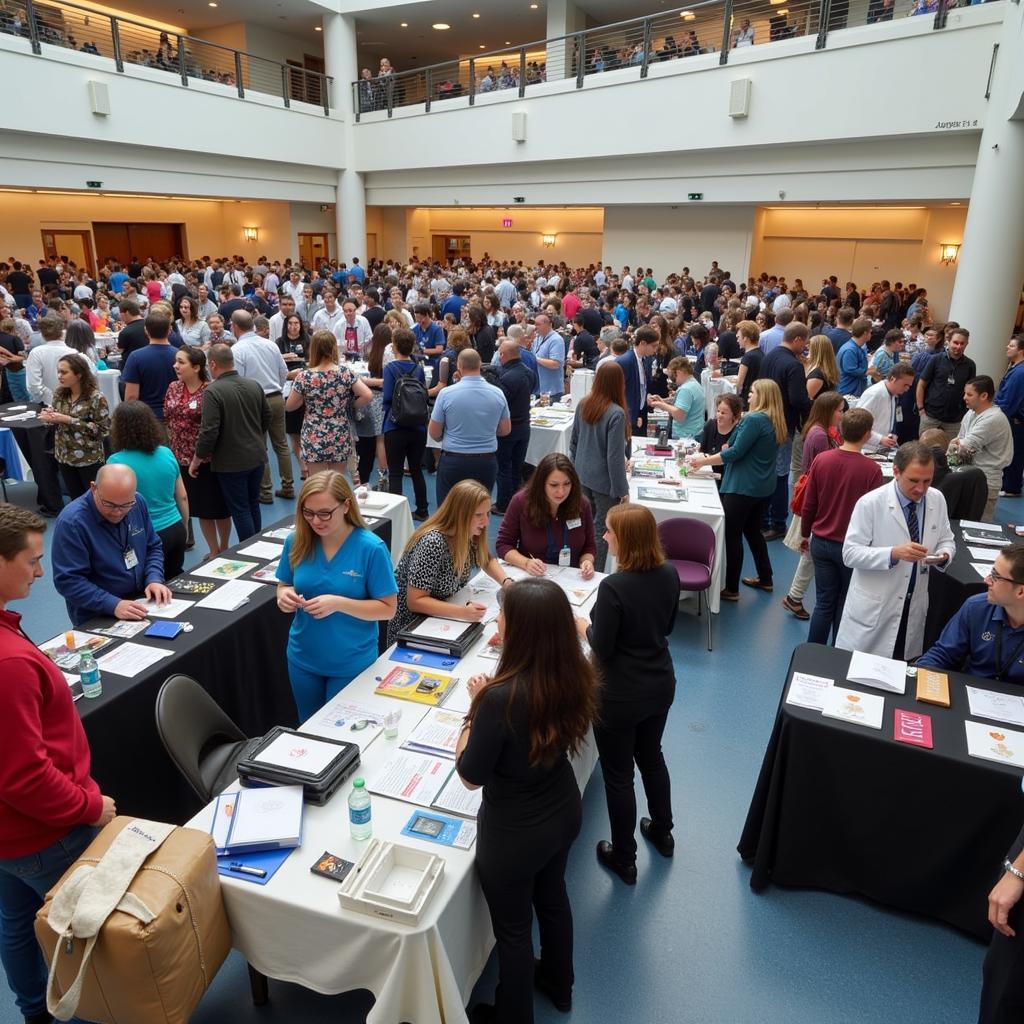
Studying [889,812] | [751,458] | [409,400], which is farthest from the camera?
[409,400]

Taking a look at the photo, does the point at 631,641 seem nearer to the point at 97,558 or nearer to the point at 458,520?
the point at 458,520

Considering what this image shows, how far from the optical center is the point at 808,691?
115 inches

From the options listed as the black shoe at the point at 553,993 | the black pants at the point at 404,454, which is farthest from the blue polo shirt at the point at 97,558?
the black pants at the point at 404,454

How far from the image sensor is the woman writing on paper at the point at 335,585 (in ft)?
9.38

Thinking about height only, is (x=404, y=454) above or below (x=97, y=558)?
below

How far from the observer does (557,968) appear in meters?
2.38

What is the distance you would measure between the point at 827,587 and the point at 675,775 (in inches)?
57.0

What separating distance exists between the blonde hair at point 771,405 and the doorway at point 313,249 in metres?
17.5

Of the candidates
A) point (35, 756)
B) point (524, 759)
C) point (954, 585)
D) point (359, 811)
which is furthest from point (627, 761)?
point (954, 585)

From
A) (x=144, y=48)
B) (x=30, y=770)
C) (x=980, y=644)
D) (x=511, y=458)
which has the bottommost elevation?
(x=511, y=458)

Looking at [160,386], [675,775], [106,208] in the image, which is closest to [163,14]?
[106,208]

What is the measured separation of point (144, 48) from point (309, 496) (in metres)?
17.8

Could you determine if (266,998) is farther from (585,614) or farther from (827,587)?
(827,587)

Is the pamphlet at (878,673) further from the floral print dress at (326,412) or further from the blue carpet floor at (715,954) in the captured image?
the floral print dress at (326,412)
